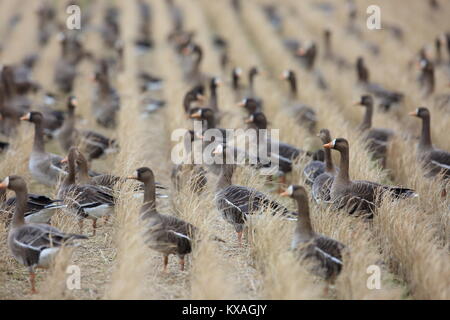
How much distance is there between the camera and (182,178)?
9.30 meters

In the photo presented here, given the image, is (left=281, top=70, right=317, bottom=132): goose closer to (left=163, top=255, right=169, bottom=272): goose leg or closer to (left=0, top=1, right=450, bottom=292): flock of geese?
(left=0, top=1, right=450, bottom=292): flock of geese

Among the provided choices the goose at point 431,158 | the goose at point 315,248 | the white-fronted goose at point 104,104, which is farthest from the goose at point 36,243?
the white-fronted goose at point 104,104

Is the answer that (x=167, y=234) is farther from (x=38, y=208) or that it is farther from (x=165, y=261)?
(x=38, y=208)

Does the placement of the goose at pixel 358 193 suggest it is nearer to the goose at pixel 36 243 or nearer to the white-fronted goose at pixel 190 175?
the white-fronted goose at pixel 190 175

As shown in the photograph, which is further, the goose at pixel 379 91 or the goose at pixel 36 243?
the goose at pixel 379 91

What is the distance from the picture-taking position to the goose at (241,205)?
7719 millimetres

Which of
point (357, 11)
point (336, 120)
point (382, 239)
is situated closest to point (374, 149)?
point (336, 120)

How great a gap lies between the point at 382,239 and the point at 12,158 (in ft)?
20.0

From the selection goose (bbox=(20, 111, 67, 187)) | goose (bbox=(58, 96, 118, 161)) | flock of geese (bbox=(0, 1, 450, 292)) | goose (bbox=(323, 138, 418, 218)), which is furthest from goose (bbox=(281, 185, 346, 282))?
goose (bbox=(58, 96, 118, 161))

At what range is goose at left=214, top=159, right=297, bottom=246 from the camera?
772 centimetres

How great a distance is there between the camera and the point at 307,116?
1364cm

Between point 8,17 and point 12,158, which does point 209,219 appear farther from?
point 8,17

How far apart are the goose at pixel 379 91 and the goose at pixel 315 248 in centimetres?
919

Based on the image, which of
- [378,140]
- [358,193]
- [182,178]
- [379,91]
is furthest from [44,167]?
[379,91]
